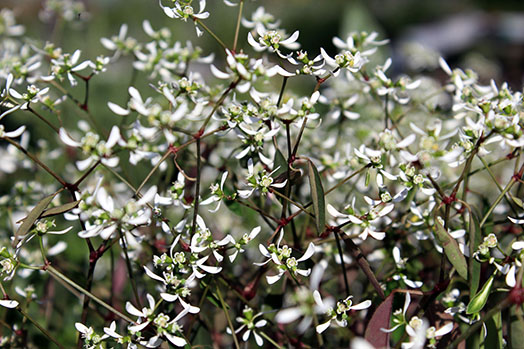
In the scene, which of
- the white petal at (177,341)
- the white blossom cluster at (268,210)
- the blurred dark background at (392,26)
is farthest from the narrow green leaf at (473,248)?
the blurred dark background at (392,26)

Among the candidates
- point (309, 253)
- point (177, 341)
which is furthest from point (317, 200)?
point (177, 341)

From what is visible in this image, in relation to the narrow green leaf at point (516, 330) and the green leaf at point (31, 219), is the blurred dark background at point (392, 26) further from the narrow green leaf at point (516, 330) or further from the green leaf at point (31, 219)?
the narrow green leaf at point (516, 330)

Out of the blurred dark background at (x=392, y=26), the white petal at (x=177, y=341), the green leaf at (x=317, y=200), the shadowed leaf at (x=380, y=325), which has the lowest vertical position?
the shadowed leaf at (x=380, y=325)

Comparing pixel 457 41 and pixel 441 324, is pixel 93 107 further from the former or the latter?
pixel 457 41

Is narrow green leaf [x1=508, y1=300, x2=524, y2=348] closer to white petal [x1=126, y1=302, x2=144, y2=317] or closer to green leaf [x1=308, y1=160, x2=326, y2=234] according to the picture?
green leaf [x1=308, y1=160, x2=326, y2=234]

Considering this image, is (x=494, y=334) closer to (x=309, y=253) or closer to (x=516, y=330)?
(x=516, y=330)

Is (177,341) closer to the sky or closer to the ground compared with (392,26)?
closer to the ground

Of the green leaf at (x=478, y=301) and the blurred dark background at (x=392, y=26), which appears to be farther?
the blurred dark background at (x=392, y=26)

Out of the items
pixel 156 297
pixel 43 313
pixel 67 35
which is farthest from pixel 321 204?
pixel 67 35
